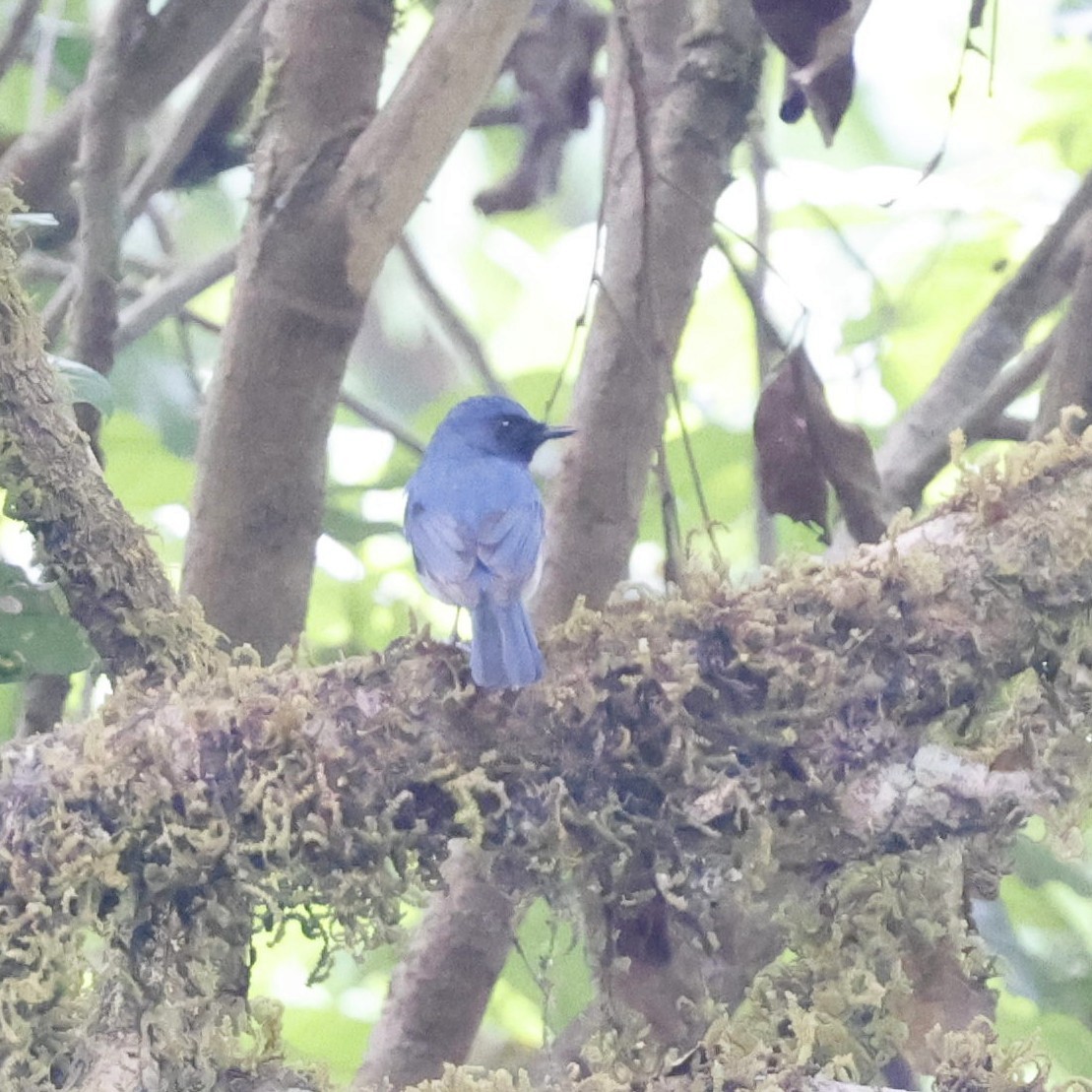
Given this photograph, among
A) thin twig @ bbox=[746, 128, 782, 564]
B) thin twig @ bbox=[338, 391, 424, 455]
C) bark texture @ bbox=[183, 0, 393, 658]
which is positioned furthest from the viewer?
thin twig @ bbox=[338, 391, 424, 455]

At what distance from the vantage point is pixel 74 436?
5.63ft

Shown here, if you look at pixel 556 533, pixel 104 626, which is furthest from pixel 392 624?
pixel 104 626

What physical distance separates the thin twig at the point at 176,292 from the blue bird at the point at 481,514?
55cm

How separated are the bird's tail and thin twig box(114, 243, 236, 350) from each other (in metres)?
1.44

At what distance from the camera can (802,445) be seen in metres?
2.13

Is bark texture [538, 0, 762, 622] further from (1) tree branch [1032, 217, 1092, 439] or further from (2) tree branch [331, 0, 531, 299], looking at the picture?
(1) tree branch [1032, 217, 1092, 439]

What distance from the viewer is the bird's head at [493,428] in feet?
9.77

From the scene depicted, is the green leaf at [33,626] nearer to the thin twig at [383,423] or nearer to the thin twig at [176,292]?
the thin twig at [176,292]

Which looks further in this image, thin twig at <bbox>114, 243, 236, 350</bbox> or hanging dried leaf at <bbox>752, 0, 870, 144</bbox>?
thin twig at <bbox>114, 243, 236, 350</bbox>

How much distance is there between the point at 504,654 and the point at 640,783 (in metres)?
0.21

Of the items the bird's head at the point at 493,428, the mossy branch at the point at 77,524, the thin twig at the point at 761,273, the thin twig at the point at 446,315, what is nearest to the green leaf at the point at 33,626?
the mossy branch at the point at 77,524

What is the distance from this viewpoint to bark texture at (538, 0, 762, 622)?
2.66m

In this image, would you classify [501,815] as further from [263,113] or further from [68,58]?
[68,58]

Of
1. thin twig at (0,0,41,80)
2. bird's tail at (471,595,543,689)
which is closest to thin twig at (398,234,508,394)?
thin twig at (0,0,41,80)
